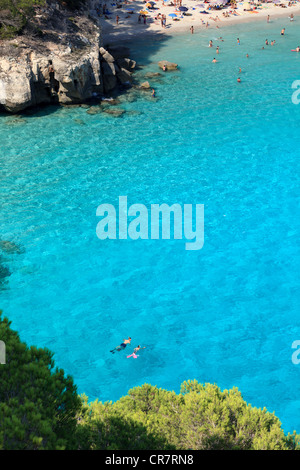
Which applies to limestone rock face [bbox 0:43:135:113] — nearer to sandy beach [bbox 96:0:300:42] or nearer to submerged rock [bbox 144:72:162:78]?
submerged rock [bbox 144:72:162:78]

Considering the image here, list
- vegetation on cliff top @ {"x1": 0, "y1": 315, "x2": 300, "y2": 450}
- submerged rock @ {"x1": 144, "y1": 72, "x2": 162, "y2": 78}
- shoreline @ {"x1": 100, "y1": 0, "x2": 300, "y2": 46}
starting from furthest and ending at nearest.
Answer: shoreline @ {"x1": 100, "y1": 0, "x2": 300, "y2": 46}
submerged rock @ {"x1": 144, "y1": 72, "x2": 162, "y2": 78}
vegetation on cliff top @ {"x1": 0, "y1": 315, "x2": 300, "y2": 450}

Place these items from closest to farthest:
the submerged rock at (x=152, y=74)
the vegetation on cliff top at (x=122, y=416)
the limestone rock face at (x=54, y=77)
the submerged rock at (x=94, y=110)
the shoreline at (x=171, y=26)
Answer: the vegetation on cliff top at (x=122, y=416)
the limestone rock face at (x=54, y=77)
the submerged rock at (x=94, y=110)
the submerged rock at (x=152, y=74)
the shoreline at (x=171, y=26)

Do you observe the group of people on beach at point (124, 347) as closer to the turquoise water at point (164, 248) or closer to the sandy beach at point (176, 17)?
the turquoise water at point (164, 248)

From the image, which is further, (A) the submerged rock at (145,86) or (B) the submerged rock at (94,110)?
(A) the submerged rock at (145,86)

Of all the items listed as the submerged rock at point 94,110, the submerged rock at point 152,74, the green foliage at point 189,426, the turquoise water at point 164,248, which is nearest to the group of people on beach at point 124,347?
the turquoise water at point 164,248

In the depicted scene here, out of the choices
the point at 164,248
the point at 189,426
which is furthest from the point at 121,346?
the point at 164,248

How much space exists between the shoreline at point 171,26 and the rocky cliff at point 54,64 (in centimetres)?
1457

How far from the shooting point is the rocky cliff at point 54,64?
39688mm

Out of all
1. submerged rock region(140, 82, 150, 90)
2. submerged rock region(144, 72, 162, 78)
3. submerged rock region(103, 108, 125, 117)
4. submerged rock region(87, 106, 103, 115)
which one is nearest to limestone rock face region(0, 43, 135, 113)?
submerged rock region(87, 106, 103, 115)

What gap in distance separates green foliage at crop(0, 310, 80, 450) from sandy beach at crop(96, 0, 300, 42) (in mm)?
57656

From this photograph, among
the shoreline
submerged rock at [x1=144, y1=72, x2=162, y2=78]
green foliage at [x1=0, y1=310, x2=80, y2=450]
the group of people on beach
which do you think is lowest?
the group of people on beach

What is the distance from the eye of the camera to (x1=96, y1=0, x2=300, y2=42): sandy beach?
6600cm

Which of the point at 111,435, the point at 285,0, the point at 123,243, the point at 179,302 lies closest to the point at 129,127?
the point at 123,243

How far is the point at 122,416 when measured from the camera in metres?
14.0
